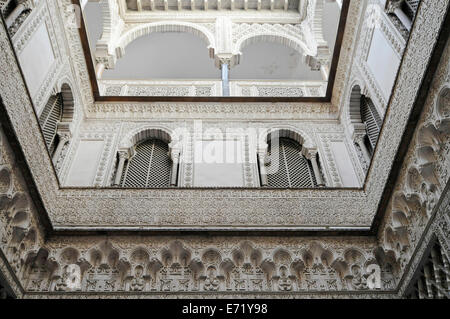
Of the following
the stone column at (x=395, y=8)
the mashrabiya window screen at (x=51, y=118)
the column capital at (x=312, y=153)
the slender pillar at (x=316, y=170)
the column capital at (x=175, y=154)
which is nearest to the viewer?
the stone column at (x=395, y=8)

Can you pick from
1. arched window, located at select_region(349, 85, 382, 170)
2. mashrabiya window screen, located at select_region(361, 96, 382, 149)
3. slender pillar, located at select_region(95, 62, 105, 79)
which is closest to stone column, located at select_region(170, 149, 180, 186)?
slender pillar, located at select_region(95, 62, 105, 79)

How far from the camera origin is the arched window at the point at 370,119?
211 inches

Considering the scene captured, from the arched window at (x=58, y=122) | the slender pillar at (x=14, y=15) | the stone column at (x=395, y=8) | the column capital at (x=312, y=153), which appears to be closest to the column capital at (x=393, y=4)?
the stone column at (x=395, y=8)

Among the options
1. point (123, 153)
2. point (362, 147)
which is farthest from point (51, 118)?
point (362, 147)

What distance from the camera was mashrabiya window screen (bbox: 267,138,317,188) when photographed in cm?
539

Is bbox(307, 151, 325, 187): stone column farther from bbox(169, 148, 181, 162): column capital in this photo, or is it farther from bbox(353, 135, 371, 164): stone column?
bbox(169, 148, 181, 162): column capital

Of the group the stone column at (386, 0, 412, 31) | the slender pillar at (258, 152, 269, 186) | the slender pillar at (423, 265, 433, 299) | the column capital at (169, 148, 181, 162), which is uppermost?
the stone column at (386, 0, 412, 31)

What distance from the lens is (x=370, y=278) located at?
385 cm

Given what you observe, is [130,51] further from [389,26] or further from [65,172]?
[389,26]

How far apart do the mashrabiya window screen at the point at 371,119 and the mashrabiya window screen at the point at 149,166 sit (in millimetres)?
2601

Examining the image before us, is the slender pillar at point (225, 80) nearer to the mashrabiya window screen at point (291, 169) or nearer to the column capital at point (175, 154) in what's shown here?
the mashrabiya window screen at point (291, 169)

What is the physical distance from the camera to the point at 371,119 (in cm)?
555

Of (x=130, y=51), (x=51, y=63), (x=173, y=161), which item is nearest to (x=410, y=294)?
(x=173, y=161)

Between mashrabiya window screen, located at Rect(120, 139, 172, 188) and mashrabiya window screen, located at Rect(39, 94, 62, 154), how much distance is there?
955 millimetres
